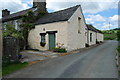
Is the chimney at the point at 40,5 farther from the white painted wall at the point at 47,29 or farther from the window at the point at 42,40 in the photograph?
the window at the point at 42,40

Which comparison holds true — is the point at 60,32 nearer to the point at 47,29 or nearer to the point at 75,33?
the point at 47,29

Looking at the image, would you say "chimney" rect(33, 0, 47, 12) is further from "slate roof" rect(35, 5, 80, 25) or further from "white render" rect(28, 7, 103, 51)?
"white render" rect(28, 7, 103, 51)

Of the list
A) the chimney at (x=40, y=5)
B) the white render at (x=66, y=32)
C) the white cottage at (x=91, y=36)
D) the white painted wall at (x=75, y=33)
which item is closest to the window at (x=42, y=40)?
the white render at (x=66, y=32)

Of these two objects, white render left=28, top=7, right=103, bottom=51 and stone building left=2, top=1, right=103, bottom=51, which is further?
stone building left=2, top=1, right=103, bottom=51

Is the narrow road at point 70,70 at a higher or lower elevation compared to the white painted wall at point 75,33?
lower

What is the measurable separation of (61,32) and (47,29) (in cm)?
246

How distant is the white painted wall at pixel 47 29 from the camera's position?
1370cm

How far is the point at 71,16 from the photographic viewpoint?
14102 mm

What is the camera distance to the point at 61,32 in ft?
45.7

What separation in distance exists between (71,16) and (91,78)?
10.5 m

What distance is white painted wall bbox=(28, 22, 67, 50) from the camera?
539 inches

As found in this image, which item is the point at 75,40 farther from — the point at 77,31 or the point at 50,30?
the point at 50,30

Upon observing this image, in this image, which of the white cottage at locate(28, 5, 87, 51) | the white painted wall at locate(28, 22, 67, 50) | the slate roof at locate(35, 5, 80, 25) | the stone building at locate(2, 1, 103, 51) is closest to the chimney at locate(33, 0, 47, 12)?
the stone building at locate(2, 1, 103, 51)

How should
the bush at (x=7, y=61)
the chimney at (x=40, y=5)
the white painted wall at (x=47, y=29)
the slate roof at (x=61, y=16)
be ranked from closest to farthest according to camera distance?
the bush at (x=7, y=61)
the white painted wall at (x=47, y=29)
the slate roof at (x=61, y=16)
the chimney at (x=40, y=5)
